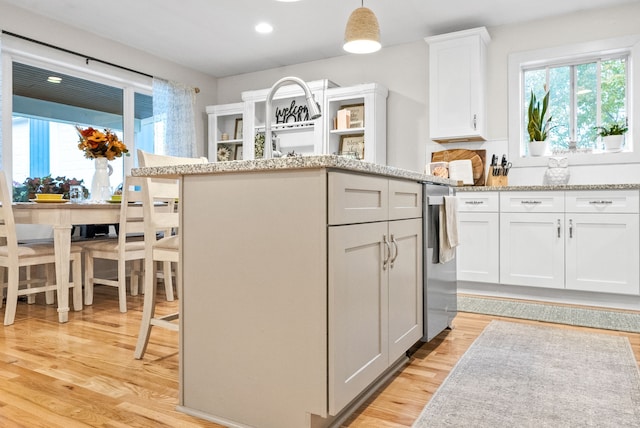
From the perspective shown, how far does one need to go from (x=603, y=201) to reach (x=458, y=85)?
160cm

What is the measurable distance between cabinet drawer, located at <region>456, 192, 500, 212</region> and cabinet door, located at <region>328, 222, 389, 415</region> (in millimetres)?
2283

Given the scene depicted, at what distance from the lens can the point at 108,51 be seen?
15.2ft

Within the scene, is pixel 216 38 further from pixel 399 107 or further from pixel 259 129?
pixel 399 107

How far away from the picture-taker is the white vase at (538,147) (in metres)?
4.11

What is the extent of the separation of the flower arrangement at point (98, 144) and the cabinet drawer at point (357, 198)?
8.50 feet

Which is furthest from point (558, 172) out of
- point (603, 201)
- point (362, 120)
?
point (362, 120)

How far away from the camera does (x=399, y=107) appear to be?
4852 millimetres

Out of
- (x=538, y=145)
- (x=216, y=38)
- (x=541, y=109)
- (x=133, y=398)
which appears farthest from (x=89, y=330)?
(x=541, y=109)

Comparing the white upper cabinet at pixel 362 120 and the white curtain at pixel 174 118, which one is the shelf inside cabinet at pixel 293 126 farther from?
the white curtain at pixel 174 118

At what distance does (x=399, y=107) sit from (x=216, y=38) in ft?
6.64

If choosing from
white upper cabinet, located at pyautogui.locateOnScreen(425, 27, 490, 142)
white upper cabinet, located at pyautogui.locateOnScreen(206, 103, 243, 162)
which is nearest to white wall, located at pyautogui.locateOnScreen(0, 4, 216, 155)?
white upper cabinet, located at pyautogui.locateOnScreen(206, 103, 243, 162)

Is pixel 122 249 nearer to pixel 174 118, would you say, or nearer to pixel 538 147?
pixel 174 118

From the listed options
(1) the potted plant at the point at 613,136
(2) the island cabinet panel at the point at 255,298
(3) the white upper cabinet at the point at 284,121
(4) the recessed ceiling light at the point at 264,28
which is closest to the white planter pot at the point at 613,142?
(1) the potted plant at the point at 613,136

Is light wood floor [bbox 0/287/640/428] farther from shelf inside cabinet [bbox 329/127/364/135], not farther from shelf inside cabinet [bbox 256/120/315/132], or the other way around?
shelf inside cabinet [bbox 256/120/315/132]
